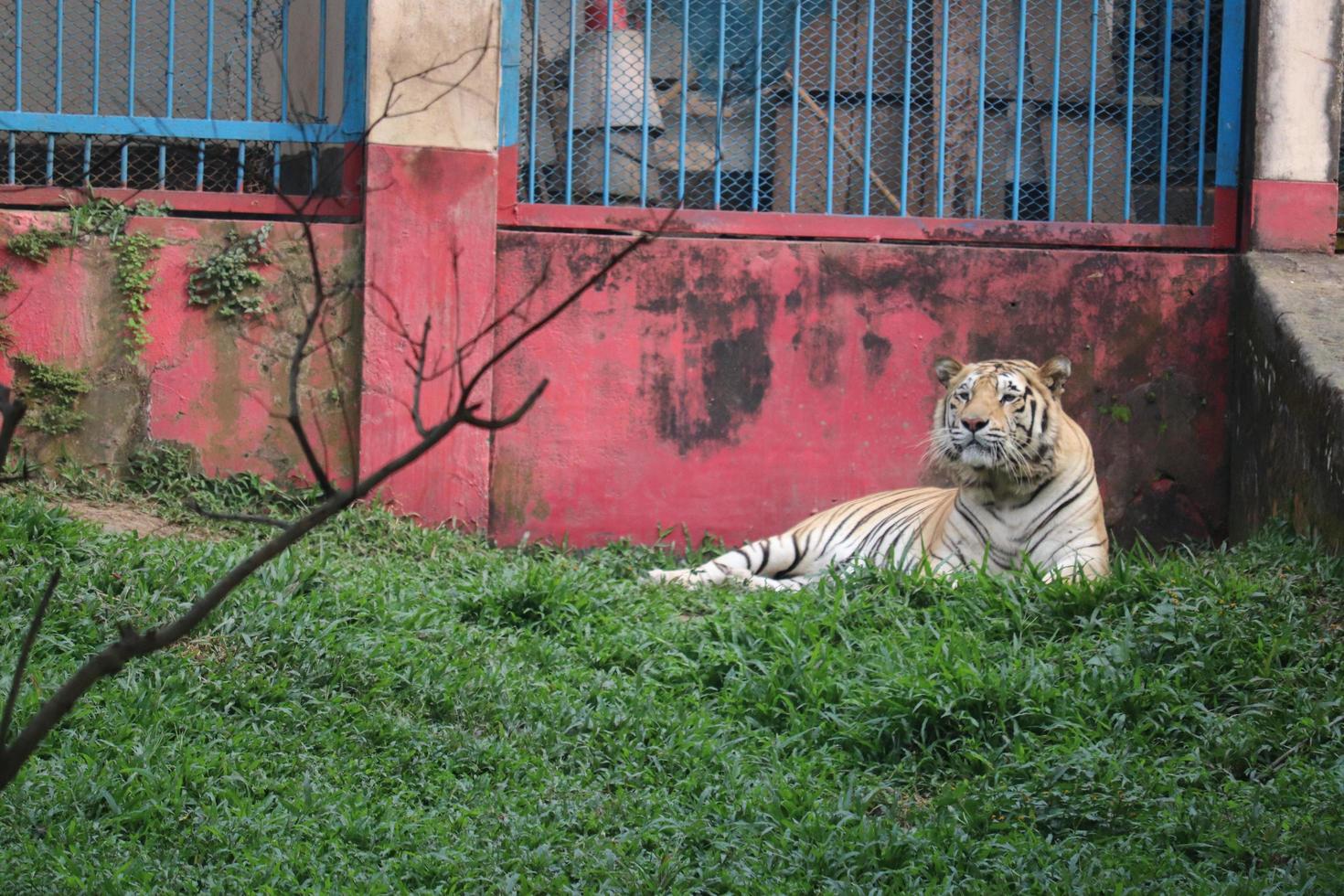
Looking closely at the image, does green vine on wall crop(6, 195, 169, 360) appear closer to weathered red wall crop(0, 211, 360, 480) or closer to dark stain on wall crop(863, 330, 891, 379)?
weathered red wall crop(0, 211, 360, 480)

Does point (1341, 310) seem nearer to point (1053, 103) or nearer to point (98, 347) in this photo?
point (1053, 103)

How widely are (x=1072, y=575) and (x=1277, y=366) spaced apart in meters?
1.71

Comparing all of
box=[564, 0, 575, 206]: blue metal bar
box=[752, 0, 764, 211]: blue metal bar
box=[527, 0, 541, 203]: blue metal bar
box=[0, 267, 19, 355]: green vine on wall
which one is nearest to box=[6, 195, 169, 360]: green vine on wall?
box=[0, 267, 19, 355]: green vine on wall

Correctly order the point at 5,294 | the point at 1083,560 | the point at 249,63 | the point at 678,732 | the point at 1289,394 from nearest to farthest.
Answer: the point at 678,732, the point at 1083,560, the point at 1289,394, the point at 5,294, the point at 249,63

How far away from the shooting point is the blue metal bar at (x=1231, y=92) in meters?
6.80

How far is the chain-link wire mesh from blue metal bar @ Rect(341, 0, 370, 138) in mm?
630

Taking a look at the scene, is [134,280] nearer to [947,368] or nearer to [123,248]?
[123,248]

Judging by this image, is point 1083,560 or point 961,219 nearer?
point 1083,560

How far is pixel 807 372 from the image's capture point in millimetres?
6645

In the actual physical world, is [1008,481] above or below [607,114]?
below

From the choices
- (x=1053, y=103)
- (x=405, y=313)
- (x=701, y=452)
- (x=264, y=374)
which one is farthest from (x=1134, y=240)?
(x=264, y=374)

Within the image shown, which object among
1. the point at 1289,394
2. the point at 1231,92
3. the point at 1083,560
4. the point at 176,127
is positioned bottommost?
the point at 1083,560

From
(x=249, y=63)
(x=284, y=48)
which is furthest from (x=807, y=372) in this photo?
(x=249, y=63)

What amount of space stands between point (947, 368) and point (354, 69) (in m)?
2.86
